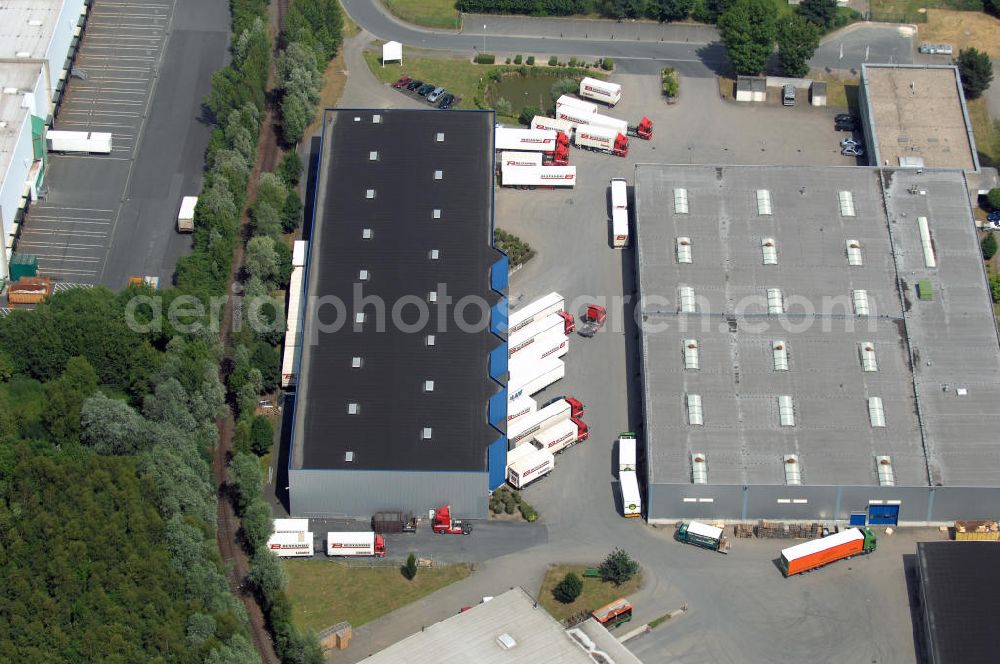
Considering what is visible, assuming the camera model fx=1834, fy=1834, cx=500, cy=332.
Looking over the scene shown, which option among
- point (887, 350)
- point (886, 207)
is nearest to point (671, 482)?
point (887, 350)

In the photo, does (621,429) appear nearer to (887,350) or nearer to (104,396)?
(887,350)

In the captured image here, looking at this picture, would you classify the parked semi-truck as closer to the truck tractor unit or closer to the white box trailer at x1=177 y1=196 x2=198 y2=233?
the truck tractor unit

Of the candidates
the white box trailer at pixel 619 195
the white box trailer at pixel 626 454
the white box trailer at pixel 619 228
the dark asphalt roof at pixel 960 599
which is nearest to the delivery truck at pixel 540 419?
the white box trailer at pixel 626 454

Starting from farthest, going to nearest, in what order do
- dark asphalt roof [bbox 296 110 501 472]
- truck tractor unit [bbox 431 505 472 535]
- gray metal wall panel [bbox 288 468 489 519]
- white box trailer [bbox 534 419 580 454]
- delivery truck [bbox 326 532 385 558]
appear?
white box trailer [bbox 534 419 580 454], dark asphalt roof [bbox 296 110 501 472], truck tractor unit [bbox 431 505 472 535], gray metal wall panel [bbox 288 468 489 519], delivery truck [bbox 326 532 385 558]

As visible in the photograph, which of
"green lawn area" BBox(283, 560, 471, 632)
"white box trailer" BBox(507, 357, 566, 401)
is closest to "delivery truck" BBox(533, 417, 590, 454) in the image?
"white box trailer" BBox(507, 357, 566, 401)

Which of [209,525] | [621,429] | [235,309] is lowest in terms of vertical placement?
[209,525]

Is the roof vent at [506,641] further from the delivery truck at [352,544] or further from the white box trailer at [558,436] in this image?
the white box trailer at [558,436]
